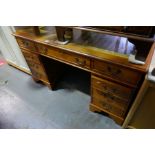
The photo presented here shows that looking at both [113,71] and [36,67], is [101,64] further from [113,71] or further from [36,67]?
[36,67]

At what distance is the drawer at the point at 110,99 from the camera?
107cm

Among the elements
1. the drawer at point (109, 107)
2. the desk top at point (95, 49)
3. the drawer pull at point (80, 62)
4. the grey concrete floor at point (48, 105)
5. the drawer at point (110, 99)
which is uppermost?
the desk top at point (95, 49)

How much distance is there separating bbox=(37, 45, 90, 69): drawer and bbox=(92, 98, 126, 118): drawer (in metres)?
0.41

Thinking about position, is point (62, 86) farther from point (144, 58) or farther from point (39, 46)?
point (144, 58)

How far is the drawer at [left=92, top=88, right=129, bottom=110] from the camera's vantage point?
1.07 meters

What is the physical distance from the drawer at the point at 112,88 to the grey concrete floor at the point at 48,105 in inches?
18.5

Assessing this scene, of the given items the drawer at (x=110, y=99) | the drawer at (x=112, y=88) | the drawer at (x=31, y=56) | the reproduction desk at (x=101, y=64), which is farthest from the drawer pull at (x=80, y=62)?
the drawer at (x=31, y=56)

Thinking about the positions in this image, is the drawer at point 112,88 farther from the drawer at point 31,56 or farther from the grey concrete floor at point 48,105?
the drawer at point 31,56

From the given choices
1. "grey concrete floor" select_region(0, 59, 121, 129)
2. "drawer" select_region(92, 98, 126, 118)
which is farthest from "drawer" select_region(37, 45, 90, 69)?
"grey concrete floor" select_region(0, 59, 121, 129)

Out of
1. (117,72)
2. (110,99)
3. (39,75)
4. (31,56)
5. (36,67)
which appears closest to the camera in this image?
(117,72)

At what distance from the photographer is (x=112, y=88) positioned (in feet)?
3.37

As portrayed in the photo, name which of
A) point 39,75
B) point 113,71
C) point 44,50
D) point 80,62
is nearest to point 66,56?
point 80,62

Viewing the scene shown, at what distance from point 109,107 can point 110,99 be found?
0.44 ft
